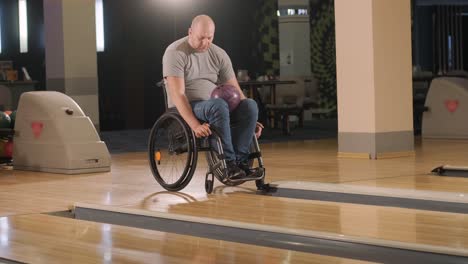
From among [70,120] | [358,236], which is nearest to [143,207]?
[358,236]

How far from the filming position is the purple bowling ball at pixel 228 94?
17.6 feet

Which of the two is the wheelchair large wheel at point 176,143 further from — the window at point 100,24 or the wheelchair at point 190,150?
the window at point 100,24

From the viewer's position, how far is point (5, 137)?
26.7 feet

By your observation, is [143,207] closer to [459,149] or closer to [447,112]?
[459,149]

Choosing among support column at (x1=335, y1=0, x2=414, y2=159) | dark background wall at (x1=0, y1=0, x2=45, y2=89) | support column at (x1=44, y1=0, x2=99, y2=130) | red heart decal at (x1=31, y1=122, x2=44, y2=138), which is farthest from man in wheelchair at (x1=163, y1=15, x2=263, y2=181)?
dark background wall at (x1=0, y1=0, x2=45, y2=89)

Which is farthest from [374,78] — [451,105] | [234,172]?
[234,172]

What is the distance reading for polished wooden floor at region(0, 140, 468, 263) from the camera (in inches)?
149

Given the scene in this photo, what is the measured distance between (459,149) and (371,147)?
1.14 m

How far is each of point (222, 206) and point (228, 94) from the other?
774mm

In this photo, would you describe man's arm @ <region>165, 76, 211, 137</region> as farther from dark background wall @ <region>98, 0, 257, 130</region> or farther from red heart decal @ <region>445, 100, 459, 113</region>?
dark background wall @ <region>98, 0, 257, 130</region>

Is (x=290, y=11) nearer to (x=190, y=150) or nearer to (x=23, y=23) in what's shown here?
(x=23, y=23)

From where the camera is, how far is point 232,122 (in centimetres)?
547

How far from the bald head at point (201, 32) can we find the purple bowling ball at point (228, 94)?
314 mm

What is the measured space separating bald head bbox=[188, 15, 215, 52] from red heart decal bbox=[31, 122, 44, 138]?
93.3 inches
